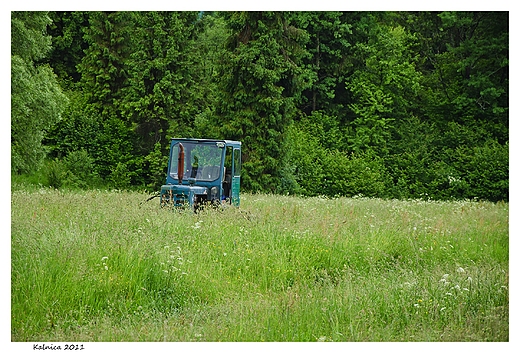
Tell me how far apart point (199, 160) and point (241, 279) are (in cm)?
427

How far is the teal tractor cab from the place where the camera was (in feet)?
38.7

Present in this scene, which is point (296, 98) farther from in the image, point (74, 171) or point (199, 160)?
point (199, 160)

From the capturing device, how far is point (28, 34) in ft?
60.6

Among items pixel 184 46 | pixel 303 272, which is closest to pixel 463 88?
pixel 184 46

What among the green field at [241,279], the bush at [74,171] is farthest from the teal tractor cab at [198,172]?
the bush at [74,171]

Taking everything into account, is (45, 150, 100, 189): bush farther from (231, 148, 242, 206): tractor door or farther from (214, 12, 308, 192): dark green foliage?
(231, 148, 242, 206): tractor door

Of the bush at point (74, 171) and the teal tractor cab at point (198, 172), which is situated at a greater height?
the teal tractor cab at point (198, 172)

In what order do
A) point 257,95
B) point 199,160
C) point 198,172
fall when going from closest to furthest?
point 198,172
point 199,160
point 257,95

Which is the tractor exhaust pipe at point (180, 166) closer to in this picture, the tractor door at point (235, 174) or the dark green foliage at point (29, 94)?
the tractor door at point (235, 174)

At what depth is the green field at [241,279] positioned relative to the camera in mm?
6793

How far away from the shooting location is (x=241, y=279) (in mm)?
8812

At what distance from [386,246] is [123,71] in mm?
23123

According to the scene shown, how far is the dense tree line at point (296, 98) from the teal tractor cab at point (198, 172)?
46.1 feet

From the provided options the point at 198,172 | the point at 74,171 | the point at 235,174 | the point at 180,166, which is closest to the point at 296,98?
the point at 74,171
